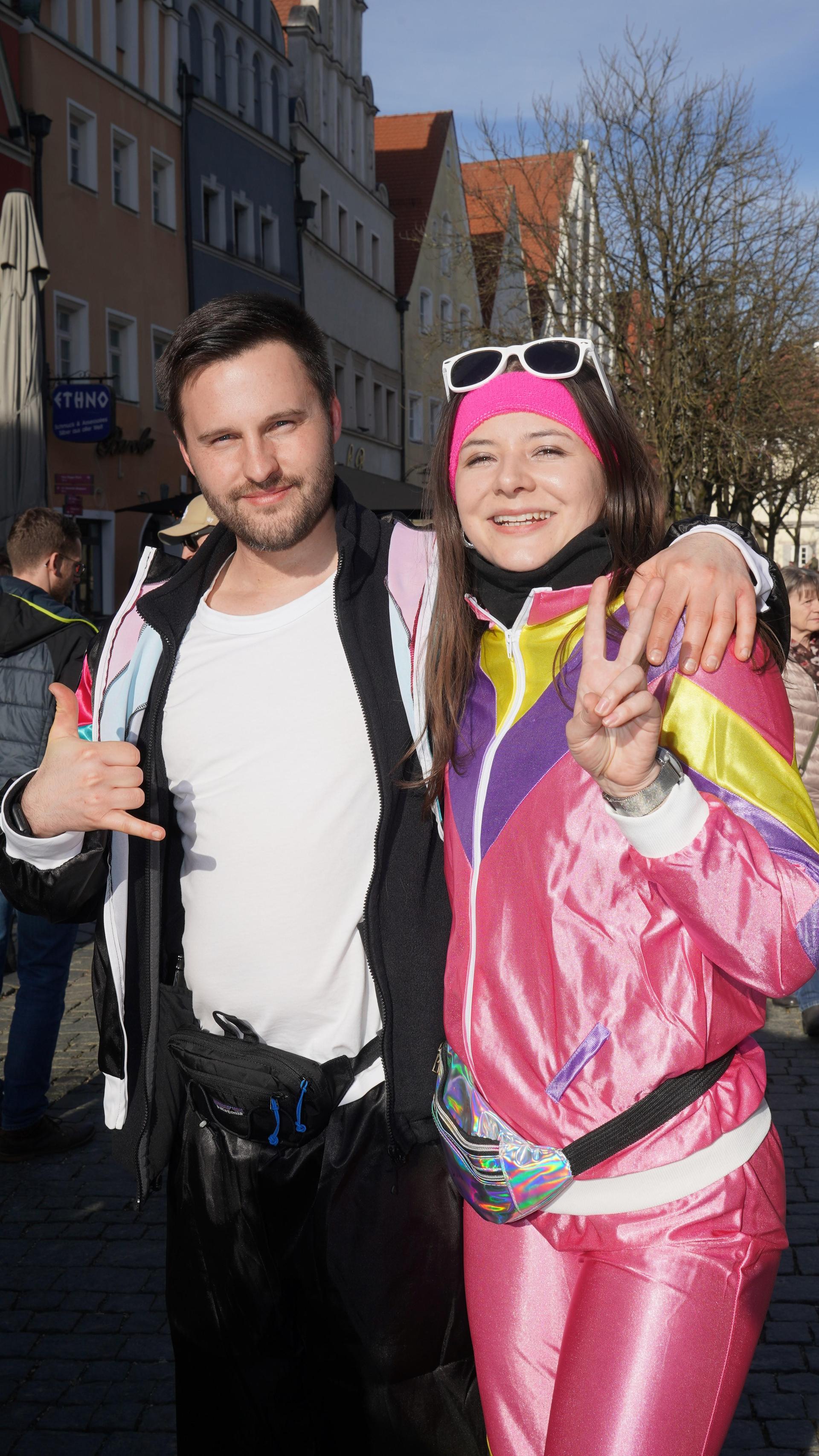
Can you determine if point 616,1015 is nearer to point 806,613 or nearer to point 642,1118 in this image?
point 642,1118

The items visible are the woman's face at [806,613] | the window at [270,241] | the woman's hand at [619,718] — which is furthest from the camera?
the window at [270,241]

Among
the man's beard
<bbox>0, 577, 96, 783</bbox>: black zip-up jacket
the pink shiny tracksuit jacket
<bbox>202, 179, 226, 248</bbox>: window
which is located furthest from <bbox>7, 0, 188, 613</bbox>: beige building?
the pink shiny tracksuit jacket

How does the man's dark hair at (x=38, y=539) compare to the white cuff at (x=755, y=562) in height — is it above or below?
above

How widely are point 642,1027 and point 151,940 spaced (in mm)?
1067

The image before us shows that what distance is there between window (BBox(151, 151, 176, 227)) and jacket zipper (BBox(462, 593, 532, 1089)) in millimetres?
24575

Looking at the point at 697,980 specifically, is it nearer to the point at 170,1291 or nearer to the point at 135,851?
the point at 135,851

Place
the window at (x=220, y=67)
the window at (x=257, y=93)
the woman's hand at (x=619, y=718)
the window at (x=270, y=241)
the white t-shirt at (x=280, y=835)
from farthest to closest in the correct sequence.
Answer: the window at (x=270, y=241), the window at (x=257, y=93), the window at (x=220, y=67), the white t-shirt at (x=280, y=835), the woman's hand at (x=619, y=718)

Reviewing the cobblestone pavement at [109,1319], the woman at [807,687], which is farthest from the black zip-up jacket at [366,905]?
the woman at [807,687]

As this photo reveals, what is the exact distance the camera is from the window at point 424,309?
3931 cm

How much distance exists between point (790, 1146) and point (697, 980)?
3648mm

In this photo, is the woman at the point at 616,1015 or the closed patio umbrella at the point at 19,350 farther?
the closed patio umbrella at the point at 19,350

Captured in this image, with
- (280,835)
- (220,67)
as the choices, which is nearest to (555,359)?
(280,835)

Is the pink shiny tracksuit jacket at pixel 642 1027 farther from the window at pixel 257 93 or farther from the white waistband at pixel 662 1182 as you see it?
the window at pixel 257 93

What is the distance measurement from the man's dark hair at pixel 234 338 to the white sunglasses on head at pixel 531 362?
0.42 m
